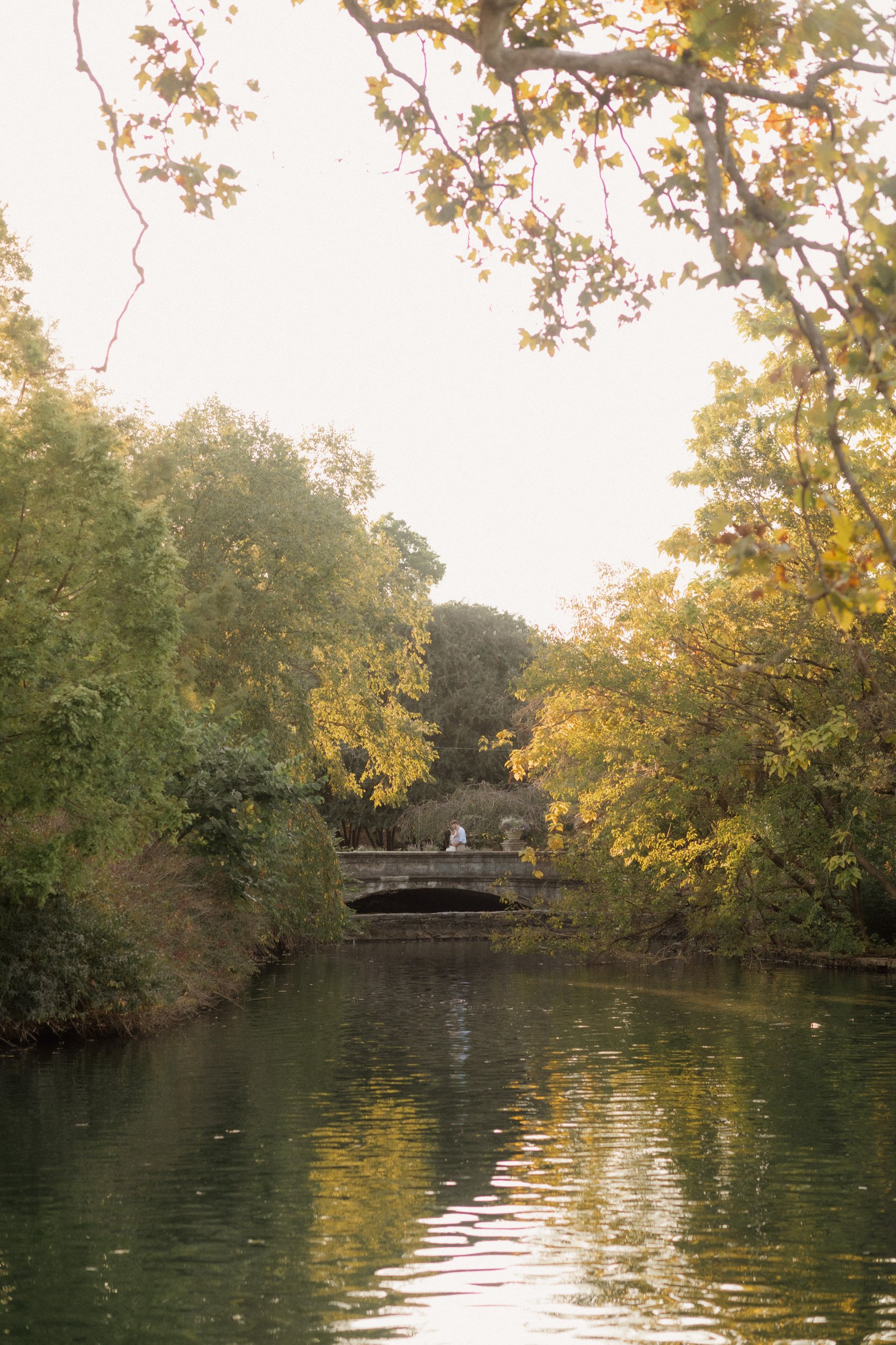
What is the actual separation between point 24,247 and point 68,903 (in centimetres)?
1032

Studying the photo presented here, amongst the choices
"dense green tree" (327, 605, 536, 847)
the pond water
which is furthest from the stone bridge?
the pond water

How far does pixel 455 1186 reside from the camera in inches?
408

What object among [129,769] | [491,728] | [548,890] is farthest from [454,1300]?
[491,728]

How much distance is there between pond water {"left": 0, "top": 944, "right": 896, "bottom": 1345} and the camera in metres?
7.31

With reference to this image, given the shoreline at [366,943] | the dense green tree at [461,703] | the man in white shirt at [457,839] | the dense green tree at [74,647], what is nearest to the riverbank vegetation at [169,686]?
the dense green tree at [74,647]

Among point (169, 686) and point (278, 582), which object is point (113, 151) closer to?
point (169, 686)

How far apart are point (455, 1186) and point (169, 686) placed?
428 inches

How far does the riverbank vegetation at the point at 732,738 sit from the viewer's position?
27.3m

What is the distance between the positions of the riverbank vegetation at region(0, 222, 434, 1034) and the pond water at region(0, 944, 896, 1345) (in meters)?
2.23

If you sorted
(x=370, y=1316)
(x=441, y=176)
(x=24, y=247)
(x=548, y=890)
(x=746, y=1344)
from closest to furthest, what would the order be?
(x=746, y=1344) < (x=370, y=1316) < (x=441, y=176) < (x=24, y=247) < (x=548, y=890)

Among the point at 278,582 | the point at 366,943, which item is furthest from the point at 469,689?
the point at 278,582

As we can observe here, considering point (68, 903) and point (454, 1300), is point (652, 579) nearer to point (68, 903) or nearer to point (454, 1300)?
point (68, 903)

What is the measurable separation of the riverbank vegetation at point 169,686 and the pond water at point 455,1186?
223 centimetres

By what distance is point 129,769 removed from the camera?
19.4 meters
